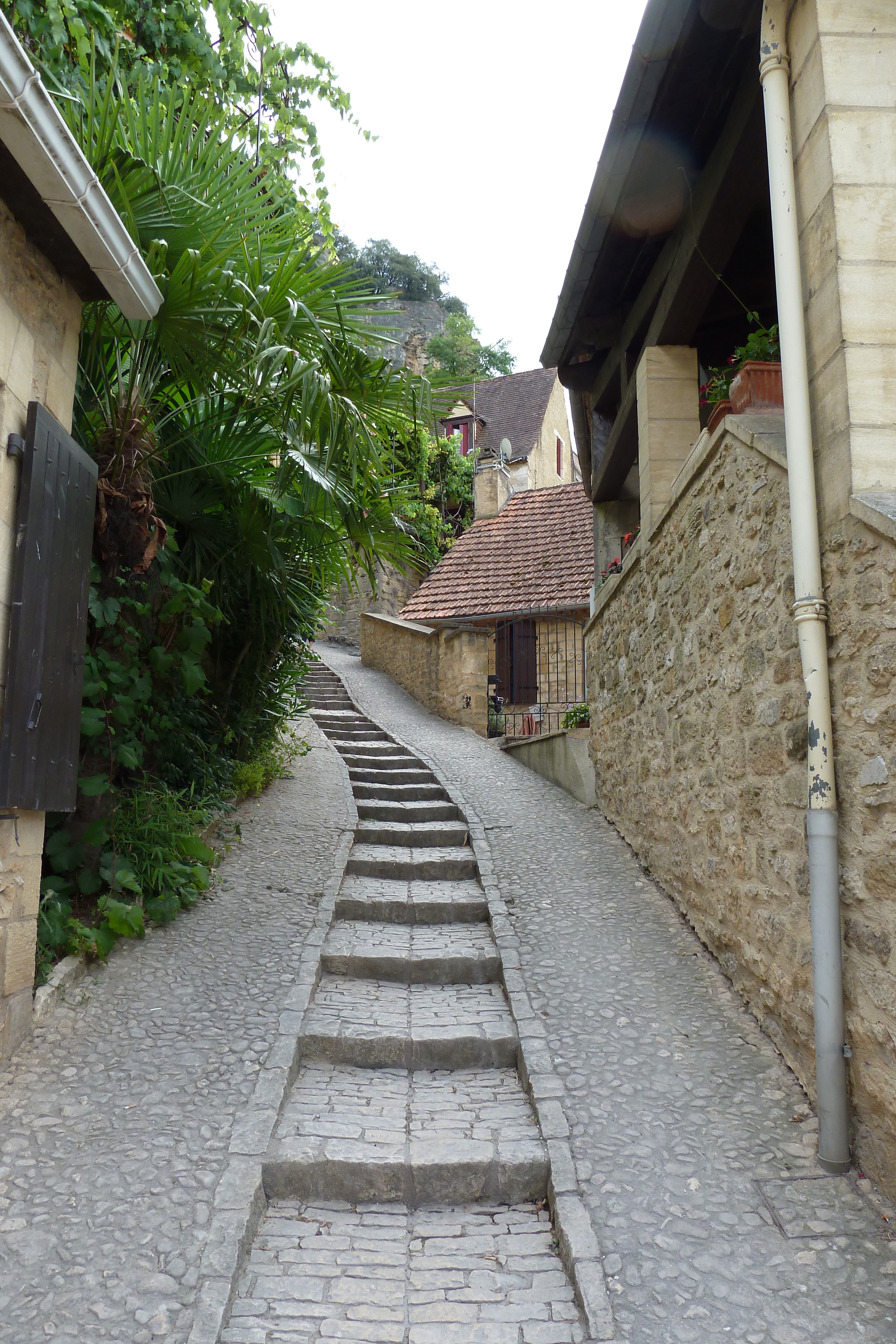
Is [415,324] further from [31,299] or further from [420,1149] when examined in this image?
[420,1149]

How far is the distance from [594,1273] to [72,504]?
3.26m

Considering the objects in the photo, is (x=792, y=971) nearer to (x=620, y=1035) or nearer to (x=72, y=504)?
(x=620, y=1035)

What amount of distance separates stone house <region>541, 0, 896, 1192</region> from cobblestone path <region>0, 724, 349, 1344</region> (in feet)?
6.67

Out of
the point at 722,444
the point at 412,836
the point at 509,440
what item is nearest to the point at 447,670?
the point at 412,836

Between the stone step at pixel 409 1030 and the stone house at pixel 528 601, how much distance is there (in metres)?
6.66

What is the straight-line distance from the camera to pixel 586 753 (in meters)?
7.25

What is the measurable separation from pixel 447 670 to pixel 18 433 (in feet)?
31.5

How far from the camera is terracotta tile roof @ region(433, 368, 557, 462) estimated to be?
2164 centimetres

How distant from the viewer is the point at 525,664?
12.5 meters

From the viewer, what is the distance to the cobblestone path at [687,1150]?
2205mm

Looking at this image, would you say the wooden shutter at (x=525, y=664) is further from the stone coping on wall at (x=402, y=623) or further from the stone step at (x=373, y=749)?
the stone step at (x=373, y=749)

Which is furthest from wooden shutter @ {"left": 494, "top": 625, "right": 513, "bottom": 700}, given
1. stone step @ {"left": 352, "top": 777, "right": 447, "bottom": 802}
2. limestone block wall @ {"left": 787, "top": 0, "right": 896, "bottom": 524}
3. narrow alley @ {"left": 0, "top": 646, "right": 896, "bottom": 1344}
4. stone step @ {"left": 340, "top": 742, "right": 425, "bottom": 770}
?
limestone block wall @ {"left": 787, "top": 0, "right": 896, "bottom": 524}

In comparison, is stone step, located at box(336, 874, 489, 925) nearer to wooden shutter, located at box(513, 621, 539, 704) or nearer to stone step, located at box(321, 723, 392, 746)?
stone step, located at box(321, 723, 392, 746)

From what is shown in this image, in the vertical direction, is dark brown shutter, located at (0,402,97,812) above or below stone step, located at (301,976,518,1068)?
above
